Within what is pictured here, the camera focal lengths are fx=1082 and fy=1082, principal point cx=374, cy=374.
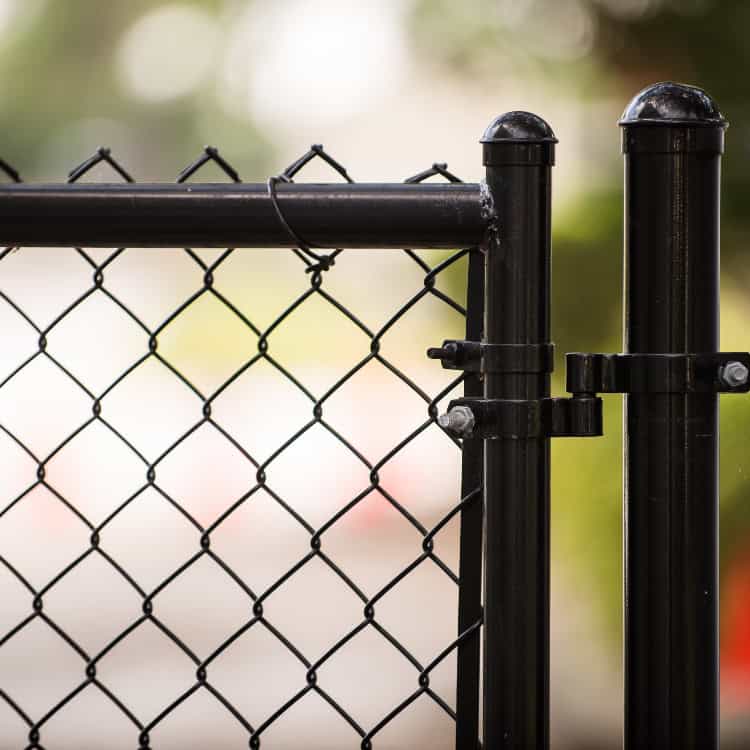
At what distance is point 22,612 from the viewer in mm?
4109

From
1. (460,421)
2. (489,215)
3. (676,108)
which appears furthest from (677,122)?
(460,421)

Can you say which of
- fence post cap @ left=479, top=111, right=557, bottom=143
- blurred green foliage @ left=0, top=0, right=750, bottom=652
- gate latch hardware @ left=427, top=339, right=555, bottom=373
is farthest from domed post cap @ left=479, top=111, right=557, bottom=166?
blurred green foliage @ left=0, top=0, right=750, bottom=652

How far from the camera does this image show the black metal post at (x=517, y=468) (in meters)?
0.72

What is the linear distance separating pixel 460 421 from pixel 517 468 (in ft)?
0.17

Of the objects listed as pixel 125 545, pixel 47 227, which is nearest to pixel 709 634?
pixel 47 227

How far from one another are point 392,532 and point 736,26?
2479 millimetres

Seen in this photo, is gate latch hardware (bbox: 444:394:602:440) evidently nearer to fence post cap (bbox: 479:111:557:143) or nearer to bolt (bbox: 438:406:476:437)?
bolt (bbox: 438:406:476:437)

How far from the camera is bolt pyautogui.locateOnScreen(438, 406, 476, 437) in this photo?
729 mm

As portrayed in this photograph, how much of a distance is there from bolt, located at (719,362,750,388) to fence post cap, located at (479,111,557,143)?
0.63 ft

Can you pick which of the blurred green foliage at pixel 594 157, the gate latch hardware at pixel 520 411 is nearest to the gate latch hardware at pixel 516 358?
the gate latch hardware at pixel 520 411

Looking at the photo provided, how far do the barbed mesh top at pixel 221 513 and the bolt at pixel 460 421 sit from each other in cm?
136

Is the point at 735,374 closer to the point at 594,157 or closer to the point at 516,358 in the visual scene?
the point at 516,358

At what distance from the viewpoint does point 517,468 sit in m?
0.73

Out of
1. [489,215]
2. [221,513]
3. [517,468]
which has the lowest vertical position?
[517,468]
